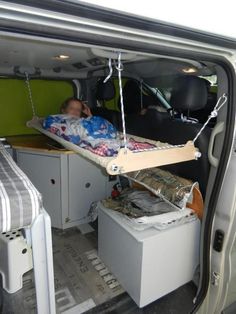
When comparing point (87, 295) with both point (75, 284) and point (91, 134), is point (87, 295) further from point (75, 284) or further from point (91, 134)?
point (91, 134)

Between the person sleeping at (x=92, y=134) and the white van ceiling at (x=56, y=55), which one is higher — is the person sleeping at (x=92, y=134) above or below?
below

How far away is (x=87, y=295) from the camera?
1.55 m

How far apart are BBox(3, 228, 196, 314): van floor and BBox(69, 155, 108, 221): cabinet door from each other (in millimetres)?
524

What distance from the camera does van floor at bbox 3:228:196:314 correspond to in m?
1.46

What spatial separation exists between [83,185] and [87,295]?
1014 mm

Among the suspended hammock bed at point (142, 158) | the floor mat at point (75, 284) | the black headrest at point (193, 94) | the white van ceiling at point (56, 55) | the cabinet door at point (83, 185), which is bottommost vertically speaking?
the floor mat at point (75, 284)

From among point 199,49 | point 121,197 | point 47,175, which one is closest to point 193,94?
point 199,49

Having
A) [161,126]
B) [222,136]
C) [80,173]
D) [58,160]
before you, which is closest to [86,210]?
[80,173]

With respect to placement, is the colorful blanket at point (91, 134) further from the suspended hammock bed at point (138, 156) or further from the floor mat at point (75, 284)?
the floor mat at point (75, 284)

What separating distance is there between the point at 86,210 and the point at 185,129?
1350 mm

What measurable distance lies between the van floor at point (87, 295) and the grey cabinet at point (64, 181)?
0.49m

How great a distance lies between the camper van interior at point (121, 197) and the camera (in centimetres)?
112

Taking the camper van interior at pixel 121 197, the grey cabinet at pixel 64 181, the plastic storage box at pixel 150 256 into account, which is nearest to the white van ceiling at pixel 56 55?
the camper van interior at pixel 121 197

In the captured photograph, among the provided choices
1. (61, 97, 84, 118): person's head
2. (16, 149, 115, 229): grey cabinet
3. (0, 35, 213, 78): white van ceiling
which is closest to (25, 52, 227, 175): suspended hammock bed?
(0, 35, 213, 78): white van ceiling
